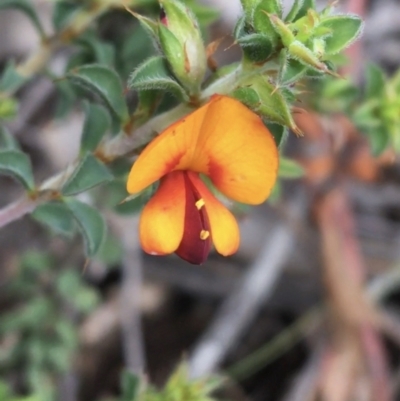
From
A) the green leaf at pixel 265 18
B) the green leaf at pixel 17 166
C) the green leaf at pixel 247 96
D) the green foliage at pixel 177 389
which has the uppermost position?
the green leaf at pixel 265 18

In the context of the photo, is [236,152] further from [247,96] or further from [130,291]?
[130,291]

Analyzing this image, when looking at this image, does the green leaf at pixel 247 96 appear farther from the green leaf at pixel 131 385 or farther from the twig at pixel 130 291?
the twig at pixel 130 291

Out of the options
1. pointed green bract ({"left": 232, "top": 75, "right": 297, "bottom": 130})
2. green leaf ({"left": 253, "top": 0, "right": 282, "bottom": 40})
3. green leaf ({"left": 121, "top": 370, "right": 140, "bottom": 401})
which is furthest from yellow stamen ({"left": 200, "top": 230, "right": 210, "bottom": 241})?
green leaf ({"left": 121, "top": 370, "right": 140, "bottom": 401})

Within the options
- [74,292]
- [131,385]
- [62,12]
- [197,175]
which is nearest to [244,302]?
[74,292]

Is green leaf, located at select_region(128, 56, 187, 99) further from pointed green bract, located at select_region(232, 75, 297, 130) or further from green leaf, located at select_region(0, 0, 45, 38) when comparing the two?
green leaf, located at select_region(0, 0, 45, 38)

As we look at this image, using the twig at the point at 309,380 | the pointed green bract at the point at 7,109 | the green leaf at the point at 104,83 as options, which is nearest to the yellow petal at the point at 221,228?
the green leaf at the point at 104,83

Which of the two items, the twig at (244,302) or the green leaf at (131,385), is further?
the twig at (244,302)
